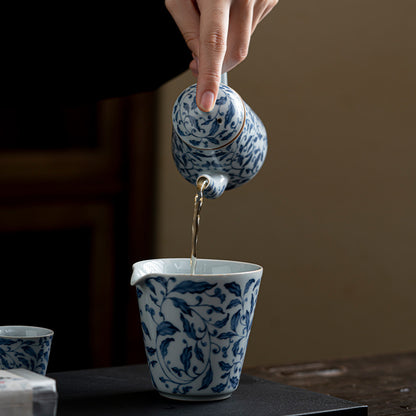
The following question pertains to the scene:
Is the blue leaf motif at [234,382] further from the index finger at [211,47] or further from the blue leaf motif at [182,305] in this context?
the index finger at [211,47]

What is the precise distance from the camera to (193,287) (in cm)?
80

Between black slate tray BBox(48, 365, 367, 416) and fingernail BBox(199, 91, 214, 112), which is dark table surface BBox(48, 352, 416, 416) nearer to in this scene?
black slate tray BBox(48, 365, 367, 416)

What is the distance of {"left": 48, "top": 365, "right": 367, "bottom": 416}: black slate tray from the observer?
2.52ft

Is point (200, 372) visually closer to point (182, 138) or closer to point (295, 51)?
point (182, 138)

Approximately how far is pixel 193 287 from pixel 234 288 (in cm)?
4

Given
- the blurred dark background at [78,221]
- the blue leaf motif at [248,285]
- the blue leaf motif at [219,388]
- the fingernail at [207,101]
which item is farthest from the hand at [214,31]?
the blurred dark background at [78,221]

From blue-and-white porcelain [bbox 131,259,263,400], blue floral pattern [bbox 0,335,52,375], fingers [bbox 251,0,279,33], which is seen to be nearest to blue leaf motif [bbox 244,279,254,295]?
blue-and-white porcelain [bbox 131,259,263,400]

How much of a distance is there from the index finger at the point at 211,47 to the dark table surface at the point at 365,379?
0.38 metres

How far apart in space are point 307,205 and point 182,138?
1.70 m

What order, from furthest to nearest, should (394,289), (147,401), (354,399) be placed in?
(394,289) → (354,399) → (147,401)

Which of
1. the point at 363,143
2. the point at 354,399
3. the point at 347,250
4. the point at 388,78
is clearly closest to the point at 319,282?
the point at 347,250

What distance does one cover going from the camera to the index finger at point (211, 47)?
869 millimetres

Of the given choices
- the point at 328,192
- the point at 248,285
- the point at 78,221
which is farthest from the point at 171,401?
the point at 328,192

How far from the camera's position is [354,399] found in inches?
36.2
